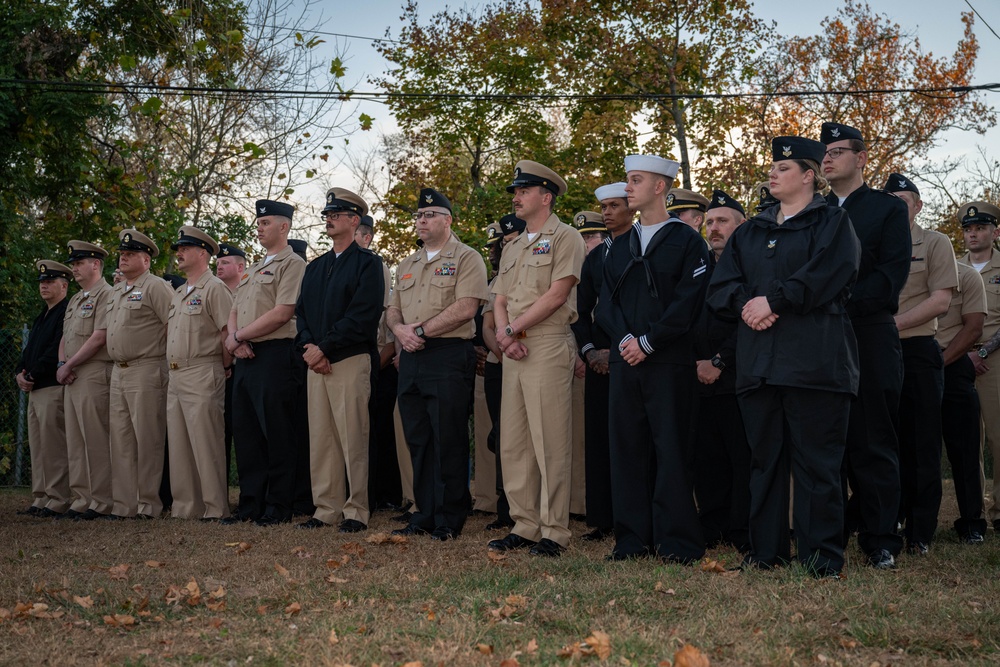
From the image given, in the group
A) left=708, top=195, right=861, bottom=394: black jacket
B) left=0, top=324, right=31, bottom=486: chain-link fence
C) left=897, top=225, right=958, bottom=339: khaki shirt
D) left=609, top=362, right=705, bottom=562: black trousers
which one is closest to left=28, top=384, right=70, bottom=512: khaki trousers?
left=0, top=324, right=31, bottom=486: chain-link fence

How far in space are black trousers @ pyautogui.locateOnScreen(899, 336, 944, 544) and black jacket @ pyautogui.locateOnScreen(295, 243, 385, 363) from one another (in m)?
3.52

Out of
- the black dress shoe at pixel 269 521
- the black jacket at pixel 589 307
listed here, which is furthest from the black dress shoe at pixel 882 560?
the black dress shoe at pixel 269 521

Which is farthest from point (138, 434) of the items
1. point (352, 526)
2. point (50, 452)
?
point (352, 526)

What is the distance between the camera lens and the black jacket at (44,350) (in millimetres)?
9125

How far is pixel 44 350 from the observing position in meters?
9.20

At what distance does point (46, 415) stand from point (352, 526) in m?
3.70

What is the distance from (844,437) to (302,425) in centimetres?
465

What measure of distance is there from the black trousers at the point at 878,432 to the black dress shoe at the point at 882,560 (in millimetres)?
37

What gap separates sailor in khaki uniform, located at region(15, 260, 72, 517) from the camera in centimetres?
915

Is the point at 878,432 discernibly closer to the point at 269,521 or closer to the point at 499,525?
the point at 499,525

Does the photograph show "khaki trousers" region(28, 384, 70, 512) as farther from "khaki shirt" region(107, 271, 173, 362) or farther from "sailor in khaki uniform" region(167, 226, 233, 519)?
"sailor in khaki uniform" region(167, 226, 233, 519)

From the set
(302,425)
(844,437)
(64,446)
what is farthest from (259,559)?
(64,446)

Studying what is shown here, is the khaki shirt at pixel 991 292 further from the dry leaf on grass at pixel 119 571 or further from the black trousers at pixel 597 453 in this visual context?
the dry leaf on grass at pixel 119 571

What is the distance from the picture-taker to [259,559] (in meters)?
5.86
